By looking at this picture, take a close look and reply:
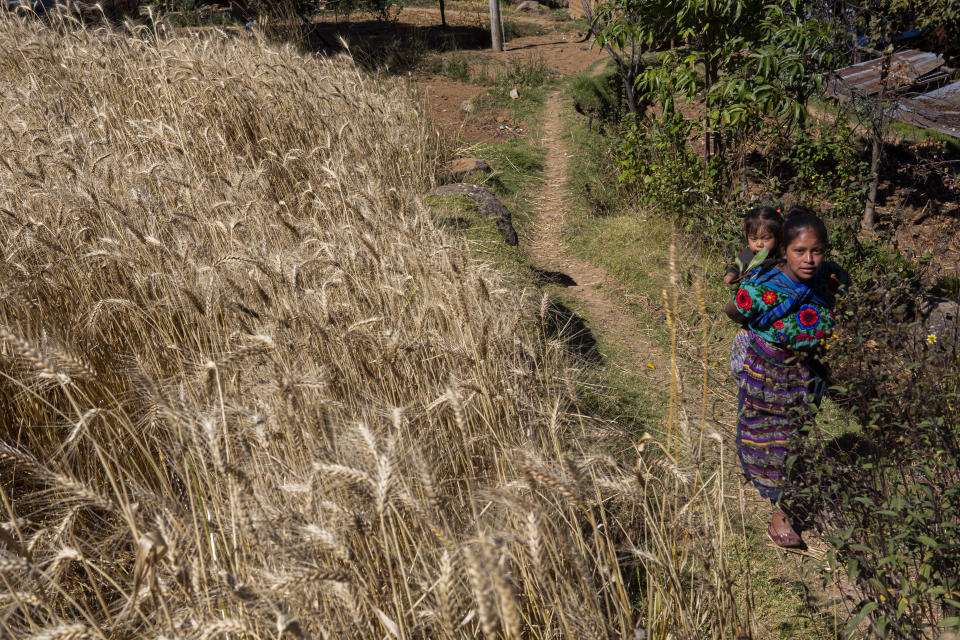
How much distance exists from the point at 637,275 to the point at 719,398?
1.63 metres

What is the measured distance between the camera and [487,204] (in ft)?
19.6

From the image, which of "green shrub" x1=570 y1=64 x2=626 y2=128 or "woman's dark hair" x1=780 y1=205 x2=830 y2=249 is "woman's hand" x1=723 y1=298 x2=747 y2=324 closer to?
"woman's dark hair" x1=780 y1=205 x2=830 y2=249

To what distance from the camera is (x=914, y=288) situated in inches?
169

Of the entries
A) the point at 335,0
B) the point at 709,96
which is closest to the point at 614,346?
the point at 709,96

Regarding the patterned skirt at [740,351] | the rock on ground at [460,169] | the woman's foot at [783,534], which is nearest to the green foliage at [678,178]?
the rock on ground at [460,169]

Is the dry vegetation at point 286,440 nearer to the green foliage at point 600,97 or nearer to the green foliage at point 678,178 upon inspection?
the green foliage at point 678,178

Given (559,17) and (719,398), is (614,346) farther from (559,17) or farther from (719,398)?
(559,17)

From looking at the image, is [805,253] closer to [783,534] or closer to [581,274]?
[783,534]

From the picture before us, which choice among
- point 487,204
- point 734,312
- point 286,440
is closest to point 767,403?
point 734,312

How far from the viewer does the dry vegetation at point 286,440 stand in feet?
4.90

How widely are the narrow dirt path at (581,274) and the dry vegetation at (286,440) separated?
1.41 m

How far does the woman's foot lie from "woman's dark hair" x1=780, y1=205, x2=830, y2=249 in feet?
3.98

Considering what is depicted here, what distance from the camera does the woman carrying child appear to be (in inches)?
106

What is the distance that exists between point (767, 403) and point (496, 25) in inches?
493
